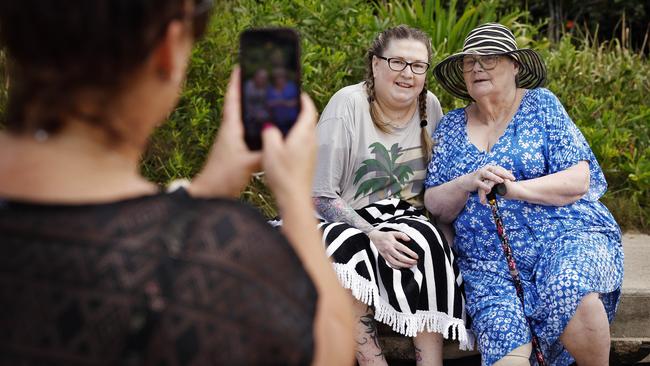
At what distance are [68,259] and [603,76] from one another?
5.89 m

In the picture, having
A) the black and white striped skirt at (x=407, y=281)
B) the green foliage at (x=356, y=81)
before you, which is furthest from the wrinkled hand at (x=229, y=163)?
the green foliage at (x=356, y=81)

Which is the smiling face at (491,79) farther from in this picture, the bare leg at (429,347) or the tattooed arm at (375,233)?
the bare leg at (429,347)

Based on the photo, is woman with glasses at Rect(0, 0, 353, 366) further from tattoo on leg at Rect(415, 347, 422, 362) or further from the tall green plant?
the tall green plant

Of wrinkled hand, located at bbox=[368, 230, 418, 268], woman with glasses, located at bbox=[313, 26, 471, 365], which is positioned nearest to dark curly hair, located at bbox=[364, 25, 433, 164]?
woman with glasses, located at bbox=[313, 26, 471, 365]

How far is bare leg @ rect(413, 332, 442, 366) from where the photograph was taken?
3.87 meters

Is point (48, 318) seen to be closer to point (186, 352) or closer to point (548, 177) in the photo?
point (186, 352)

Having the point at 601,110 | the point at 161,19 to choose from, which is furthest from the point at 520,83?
the point at 161,19

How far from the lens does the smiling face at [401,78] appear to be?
4.15 metres

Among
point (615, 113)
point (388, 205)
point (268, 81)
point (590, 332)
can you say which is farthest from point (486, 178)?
point (615, 113)

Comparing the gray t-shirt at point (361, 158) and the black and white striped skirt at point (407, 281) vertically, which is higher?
the gray t-shirt at point (361, 158)

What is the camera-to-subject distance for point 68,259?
3.70 ft

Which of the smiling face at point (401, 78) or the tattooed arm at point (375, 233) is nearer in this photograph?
the tattooed arm at point (375, 233)

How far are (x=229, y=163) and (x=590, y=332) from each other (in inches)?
100

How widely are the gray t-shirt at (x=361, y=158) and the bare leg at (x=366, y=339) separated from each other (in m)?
0.52
